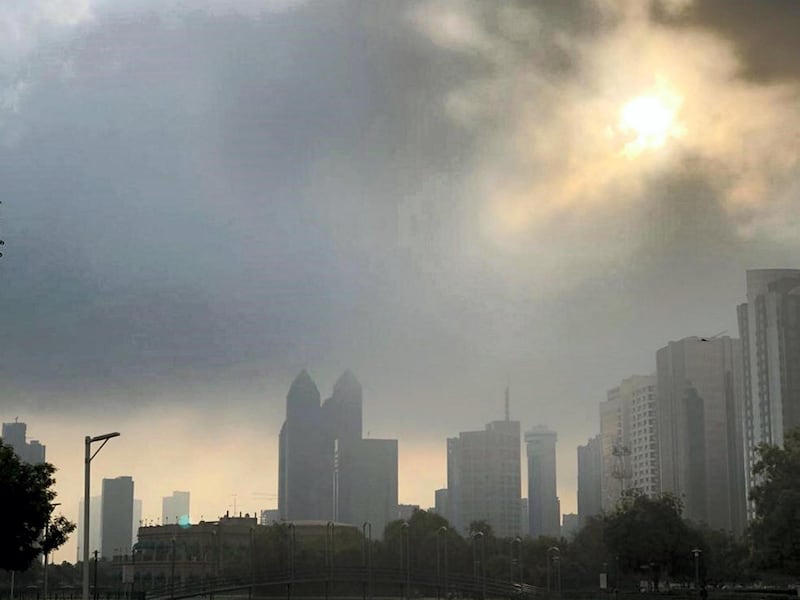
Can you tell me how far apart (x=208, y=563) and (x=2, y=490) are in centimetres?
12421

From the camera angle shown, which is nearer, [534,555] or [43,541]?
[43,541]

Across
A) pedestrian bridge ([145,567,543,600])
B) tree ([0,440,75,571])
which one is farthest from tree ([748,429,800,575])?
tree ([0,440,75,571])

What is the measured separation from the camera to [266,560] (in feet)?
568

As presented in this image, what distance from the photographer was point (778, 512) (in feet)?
304

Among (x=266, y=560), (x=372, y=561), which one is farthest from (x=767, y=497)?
(x=266, y=560)

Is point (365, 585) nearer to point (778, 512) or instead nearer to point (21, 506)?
point (778, 512)

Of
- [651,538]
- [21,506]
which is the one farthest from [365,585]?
[21,506]

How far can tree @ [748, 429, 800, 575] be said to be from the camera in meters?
92.4

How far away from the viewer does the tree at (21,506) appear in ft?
244

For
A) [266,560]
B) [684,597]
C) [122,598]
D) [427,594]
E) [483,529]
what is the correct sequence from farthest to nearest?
[483,529]
[266,560]
[427,594]
[122,598]
[684,597]

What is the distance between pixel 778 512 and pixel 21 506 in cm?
5631

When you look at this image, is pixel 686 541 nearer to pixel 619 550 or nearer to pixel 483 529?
pixel 619 550

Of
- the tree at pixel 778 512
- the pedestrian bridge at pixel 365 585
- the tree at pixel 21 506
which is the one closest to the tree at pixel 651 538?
the pedestrian bridge at pixel 365 585

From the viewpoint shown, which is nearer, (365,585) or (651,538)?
(651,538)
